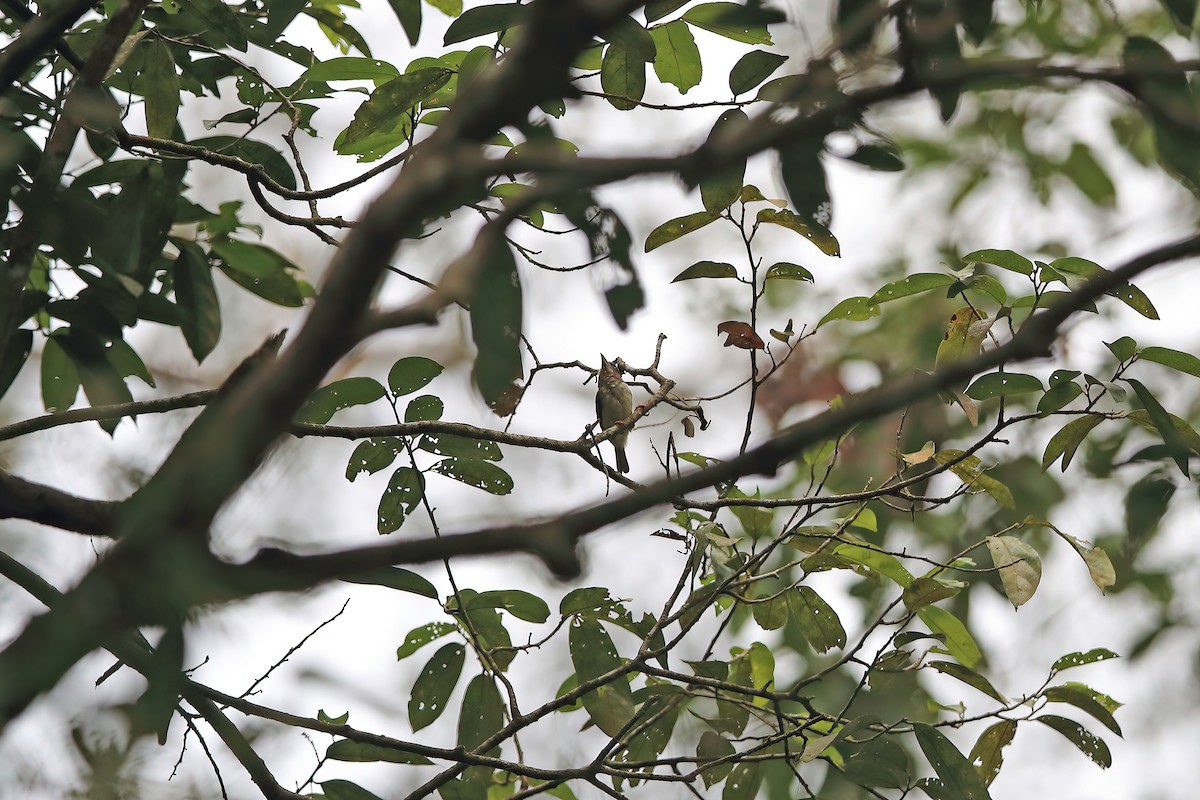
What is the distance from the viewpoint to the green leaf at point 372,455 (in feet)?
6.32

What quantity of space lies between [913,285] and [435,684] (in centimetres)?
116

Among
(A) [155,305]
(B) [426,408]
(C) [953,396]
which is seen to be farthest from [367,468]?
(C) [953,396]

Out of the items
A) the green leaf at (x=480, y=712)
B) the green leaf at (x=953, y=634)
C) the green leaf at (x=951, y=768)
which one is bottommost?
the green leaf at (x=951, y=768)

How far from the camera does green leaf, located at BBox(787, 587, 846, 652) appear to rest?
6.73 feet

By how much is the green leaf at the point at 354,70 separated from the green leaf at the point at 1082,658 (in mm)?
1643

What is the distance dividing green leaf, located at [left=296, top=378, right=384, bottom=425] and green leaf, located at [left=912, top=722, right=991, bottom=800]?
1.09 metres

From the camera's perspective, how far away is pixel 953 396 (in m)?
1.81

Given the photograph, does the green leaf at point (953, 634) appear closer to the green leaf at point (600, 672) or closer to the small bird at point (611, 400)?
the green leaf at point (600, 672)

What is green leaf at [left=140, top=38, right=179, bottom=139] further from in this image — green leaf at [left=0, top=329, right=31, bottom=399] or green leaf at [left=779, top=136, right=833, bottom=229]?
green leaf at [left=779, top=136, right=833, bottom=229]

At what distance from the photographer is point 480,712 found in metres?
2.05

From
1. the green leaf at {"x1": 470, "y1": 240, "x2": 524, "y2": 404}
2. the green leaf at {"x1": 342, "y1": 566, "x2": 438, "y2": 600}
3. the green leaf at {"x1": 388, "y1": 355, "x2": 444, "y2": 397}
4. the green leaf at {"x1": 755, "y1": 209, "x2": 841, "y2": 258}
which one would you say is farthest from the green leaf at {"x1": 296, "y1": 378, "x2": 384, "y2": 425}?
the green leaf at {"x1": 470, "y1": 240, "x2": 524, "y2": 404}

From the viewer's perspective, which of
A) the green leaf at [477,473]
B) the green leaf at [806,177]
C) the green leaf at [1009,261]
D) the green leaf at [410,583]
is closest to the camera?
the green leaf at [806,177]

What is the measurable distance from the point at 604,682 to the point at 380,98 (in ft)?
3.41

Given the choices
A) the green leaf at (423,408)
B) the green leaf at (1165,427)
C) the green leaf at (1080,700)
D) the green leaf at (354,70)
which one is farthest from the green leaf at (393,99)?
the green leaf at (1080,700)
